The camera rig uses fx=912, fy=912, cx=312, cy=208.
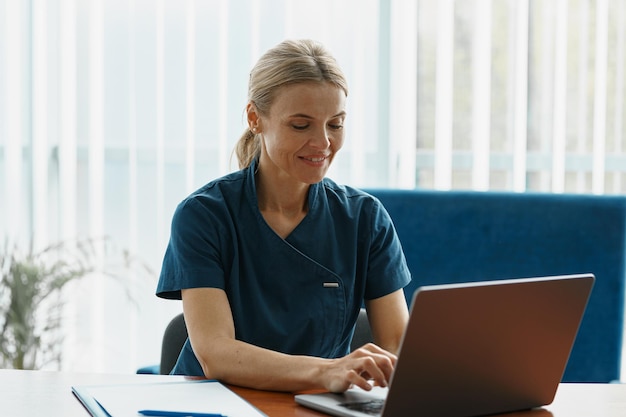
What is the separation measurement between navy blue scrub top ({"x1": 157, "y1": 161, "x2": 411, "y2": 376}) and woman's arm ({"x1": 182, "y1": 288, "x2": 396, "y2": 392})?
59 mm

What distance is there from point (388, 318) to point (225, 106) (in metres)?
1.52

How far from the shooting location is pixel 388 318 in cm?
180

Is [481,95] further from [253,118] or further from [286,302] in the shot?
[286,302]

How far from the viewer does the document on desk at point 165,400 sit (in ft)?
4.08

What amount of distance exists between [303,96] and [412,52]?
1420mm

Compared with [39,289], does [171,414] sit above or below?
above

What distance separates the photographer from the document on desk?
1.24m

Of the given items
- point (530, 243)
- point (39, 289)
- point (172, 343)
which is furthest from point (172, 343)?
point (39, 289)

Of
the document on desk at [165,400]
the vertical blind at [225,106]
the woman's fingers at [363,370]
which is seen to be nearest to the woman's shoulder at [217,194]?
the document on desk at [165,400]

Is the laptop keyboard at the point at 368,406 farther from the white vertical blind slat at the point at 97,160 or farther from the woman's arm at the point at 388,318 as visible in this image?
the white vertical blind slat at the point at 97,160

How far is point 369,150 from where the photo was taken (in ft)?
10.2

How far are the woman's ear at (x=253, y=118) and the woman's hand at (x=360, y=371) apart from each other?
23.6 inches

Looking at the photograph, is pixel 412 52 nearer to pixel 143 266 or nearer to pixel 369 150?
pixel 369 150

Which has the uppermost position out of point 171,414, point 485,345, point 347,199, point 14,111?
point 14,111
